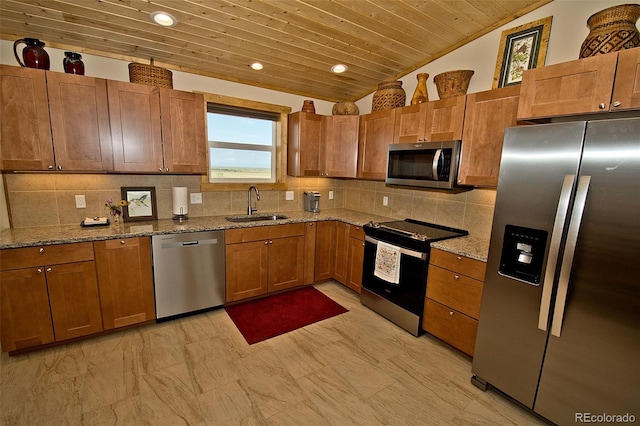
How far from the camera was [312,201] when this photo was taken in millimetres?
3801

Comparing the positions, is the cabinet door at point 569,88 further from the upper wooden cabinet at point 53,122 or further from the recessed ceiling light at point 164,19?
the upper wooden cabinet at point 53,122

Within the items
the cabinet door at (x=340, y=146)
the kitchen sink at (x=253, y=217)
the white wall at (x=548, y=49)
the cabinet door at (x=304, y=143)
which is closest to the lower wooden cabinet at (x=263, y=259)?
the kitchen sink at (x=253, y=217)

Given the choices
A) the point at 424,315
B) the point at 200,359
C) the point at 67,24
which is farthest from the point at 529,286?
the point at 67,24

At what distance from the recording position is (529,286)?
5.49 feet

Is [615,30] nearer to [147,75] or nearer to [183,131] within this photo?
[183,131]

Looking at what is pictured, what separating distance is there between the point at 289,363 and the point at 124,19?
9.85ft

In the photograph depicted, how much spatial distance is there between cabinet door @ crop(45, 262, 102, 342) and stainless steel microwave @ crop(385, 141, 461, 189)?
115 inches

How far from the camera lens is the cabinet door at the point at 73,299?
7.06 feet

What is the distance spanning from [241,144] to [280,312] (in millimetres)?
2106

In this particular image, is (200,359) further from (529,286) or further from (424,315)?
(529,286)

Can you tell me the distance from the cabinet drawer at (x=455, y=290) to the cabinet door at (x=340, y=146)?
65.1 inches

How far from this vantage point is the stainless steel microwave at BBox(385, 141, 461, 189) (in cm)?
248

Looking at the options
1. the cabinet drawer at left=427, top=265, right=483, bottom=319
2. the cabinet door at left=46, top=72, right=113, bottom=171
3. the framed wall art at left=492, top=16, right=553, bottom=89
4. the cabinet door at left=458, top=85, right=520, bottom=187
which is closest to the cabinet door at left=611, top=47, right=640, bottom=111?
the cabinet door at left=458, top=85, right=520, bottom=187

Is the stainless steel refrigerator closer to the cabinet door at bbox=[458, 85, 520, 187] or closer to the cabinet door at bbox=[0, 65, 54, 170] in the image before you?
the cabinet door at bbox=[458, 85, 520, 187]
